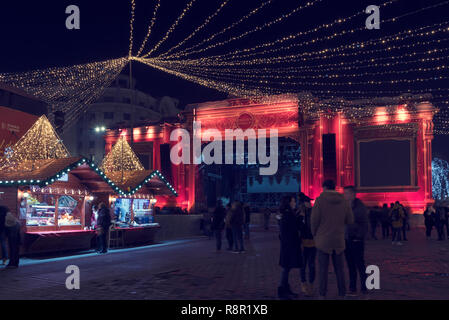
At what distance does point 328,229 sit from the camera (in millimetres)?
6641

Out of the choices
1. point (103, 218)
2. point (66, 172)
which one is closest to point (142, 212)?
point (103, 218)

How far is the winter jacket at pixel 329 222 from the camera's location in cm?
659

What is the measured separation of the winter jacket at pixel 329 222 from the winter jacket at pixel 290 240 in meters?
0.54

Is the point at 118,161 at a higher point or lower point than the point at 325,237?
higher

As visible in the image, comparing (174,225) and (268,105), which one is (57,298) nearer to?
(174,225)

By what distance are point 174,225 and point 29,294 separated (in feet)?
Answer: 48.9

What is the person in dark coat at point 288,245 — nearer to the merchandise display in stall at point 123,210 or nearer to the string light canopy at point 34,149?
the string light canopy at point 34,149

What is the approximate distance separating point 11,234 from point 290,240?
7956 mm

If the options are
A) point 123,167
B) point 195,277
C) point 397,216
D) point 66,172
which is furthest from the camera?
point 123,167

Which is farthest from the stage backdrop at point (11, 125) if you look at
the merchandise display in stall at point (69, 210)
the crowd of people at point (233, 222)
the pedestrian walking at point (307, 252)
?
the pedestrian walking at point (307, 252)

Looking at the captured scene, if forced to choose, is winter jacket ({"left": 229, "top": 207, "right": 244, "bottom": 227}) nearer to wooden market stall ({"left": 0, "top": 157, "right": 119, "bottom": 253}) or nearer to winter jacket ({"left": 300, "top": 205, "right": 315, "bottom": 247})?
wooden market stall ({"left": 0, "top": 157, "right": 119, "bottom": 253})

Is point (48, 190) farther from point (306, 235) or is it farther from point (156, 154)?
point (156, 154)

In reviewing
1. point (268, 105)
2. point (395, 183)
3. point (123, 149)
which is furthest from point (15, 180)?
point (395, 183)

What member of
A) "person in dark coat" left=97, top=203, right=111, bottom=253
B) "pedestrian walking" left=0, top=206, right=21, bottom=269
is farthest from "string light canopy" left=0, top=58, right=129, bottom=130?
"pedestrian walking" left=0, top=206, right=21, bottom=269
